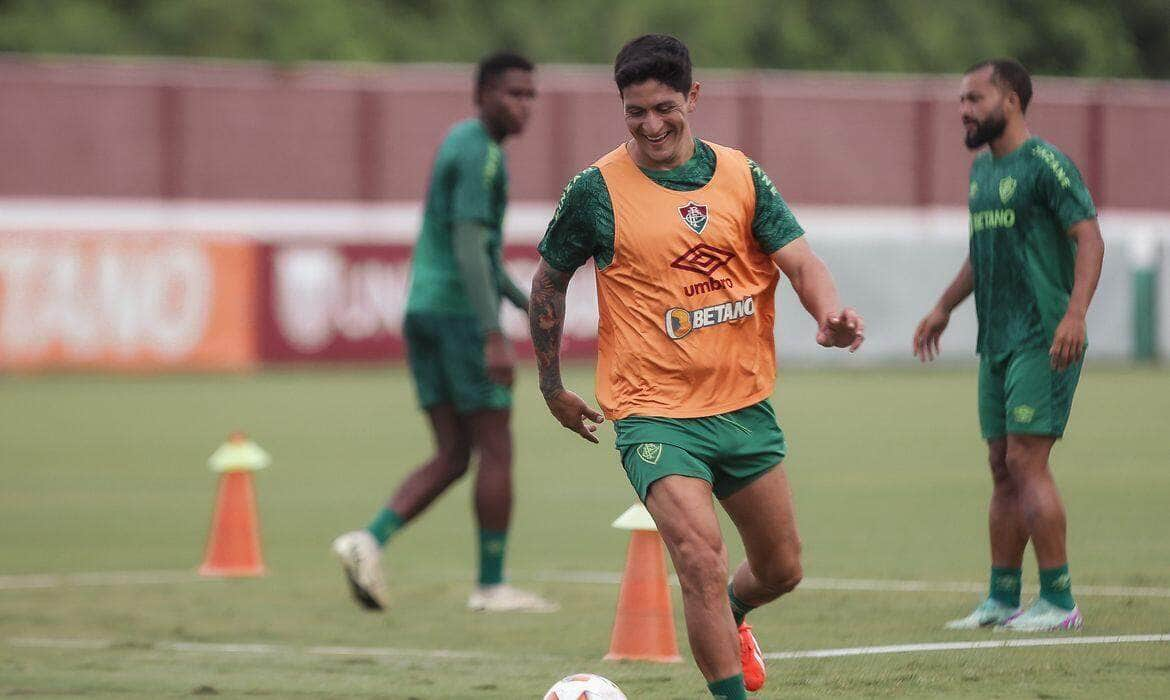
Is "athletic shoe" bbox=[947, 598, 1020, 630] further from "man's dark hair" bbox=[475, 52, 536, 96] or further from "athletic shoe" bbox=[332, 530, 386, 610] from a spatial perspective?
"man's dark hair" bbox=[475, 52, 536, 96]

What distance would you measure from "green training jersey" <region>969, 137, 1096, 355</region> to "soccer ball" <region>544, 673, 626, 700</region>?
2753mm

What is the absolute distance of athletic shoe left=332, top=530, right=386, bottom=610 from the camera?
9.04 metres

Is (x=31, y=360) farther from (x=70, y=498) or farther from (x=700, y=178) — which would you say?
(x=700, y=178)

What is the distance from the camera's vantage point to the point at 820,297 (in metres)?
6.19

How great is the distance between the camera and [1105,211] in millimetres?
43500

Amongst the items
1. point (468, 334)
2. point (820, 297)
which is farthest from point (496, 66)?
point (820, 297)

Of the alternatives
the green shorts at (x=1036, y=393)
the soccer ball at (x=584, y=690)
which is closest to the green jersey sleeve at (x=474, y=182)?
the green shorts at (x=1036, y=393)

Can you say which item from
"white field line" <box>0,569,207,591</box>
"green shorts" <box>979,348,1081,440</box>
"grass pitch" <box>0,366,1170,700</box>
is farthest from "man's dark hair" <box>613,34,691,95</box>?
"white field line" <box>0,569,207,591</box>

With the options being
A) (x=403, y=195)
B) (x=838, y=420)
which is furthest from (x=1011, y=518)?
(x=403, y=195)

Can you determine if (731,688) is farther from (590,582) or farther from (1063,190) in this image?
(590,582)

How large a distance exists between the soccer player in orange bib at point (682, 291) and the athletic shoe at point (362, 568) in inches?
115

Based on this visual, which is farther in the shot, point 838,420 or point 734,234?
point 838,420

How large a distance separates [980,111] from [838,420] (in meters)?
12.9

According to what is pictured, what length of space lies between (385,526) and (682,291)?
3.51m
